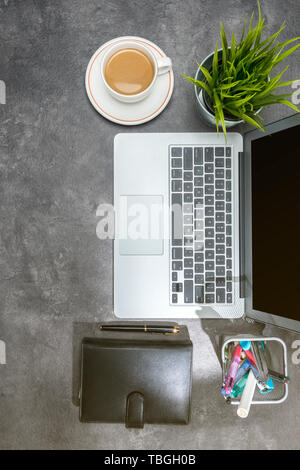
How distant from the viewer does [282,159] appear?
22.4 inches

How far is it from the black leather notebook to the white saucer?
481 millimetres

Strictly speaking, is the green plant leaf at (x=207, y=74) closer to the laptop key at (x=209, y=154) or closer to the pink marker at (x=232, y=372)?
the laptop key at (x=209, y=154)

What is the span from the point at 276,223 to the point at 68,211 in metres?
0.43

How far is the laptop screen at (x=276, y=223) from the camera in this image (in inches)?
21.6

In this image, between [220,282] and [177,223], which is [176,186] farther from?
[220,282]

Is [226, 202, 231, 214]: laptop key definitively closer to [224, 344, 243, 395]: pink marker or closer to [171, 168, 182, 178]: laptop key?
[171, 168, 182, 178]: laptop key

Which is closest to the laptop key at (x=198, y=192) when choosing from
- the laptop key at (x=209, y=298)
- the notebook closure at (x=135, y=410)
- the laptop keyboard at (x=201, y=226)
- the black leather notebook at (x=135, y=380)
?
the laptop keyboard at (x=201, y=226)

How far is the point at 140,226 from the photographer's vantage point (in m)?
0.72

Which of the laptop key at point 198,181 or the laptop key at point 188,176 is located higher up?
the laptop key at point 188,176

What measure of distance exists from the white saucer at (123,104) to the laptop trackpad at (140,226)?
0.56ft

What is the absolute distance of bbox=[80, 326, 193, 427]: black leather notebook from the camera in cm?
71

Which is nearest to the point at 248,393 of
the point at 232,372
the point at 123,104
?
the point at 232,372
